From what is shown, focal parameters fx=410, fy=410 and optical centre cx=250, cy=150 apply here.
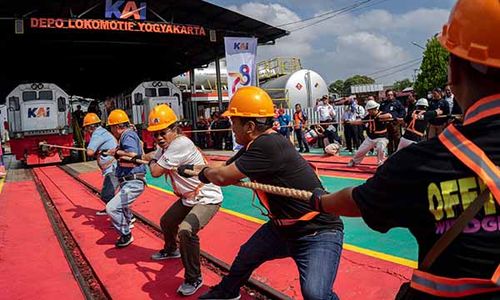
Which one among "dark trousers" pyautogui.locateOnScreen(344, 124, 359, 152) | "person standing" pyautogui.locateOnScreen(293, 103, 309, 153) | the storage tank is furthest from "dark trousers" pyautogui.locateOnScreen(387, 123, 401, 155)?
the storage tank

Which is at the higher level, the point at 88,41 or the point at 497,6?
the point at 88,41

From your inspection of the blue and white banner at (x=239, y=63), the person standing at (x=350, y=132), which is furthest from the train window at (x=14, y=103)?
the person standing at (x=350, y=132)

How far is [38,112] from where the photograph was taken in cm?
1558

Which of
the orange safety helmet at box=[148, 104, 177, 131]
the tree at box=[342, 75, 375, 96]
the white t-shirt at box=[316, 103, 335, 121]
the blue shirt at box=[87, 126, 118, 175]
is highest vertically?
the tree at box=[342, 75, 375, 96]

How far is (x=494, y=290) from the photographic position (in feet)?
3.78

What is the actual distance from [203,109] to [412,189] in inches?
1164

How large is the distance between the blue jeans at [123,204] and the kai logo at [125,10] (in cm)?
1089

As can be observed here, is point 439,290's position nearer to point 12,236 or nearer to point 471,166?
point 471,166

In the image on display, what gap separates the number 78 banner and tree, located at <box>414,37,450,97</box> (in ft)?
87.6

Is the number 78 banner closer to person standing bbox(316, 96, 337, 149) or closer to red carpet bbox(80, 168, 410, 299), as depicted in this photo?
person standing bbox(316, 96, 337, 149)

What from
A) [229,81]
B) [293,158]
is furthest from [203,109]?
[293,158]

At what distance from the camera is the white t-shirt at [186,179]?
3.94 m

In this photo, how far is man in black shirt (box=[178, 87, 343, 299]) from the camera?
102 inches

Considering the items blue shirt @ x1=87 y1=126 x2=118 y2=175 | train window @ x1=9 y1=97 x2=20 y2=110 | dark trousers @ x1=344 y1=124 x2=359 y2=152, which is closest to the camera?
blue shirt @ x1=87 y1=126 x2=118 y2=175
